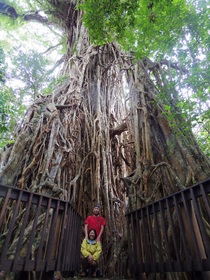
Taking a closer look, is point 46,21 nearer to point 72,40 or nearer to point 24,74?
point 72,40

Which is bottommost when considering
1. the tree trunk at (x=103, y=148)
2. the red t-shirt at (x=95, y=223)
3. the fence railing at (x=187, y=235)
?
the fence railing at (x=187, y=235)

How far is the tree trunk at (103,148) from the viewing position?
3041mm

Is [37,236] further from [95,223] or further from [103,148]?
[103,148]

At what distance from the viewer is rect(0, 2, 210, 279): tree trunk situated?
304 cm

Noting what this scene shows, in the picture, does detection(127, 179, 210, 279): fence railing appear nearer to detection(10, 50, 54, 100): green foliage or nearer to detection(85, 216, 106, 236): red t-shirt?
detection(85, 216, 106, 236): red t-shirt

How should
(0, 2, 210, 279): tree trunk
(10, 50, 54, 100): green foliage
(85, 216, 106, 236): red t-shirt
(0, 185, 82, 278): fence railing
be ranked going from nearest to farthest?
(0, 185, 82, 278): fence railing, (0, 2, 210, 279): tree trunk, (85, 216, 106, 236): red t-shirt, (10, 50, 54, 100): green foliage

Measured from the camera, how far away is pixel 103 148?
512 cm

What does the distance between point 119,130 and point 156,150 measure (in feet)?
7.73

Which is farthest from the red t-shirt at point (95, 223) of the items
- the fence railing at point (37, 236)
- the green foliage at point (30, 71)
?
the green foliage at point (30, 71)

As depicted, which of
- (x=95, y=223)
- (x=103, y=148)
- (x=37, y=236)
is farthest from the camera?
(x=103, y=148)

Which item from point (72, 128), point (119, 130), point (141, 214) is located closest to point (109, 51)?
point (119, 130)

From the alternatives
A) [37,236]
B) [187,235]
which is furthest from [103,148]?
[187,235]

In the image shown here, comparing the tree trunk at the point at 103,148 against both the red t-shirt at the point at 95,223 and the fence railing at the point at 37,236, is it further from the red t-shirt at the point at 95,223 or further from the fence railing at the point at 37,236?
the fence railing at the point at 37,236

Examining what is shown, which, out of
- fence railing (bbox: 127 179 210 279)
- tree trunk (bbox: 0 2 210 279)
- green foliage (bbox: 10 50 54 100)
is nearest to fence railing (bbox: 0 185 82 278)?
tree trunk (bbox: 0 2 210 279)
